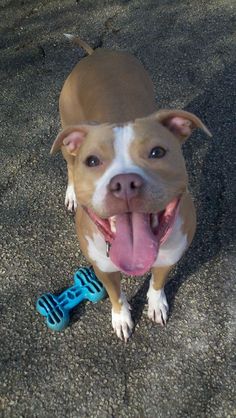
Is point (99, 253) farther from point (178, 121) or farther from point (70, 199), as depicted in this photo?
point (70, 199)

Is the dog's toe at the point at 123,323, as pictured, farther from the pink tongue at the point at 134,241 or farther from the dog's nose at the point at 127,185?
the dog's nose at the point at 127,185

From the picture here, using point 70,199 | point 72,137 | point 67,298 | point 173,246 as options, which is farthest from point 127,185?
point 70,199

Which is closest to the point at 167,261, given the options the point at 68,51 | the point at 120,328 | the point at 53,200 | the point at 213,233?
the point at 120,328

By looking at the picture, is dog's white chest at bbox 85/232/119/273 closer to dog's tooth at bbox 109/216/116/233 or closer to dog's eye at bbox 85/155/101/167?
dog's tooth at bbox 109/216/116/233

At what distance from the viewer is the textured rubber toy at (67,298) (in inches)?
145

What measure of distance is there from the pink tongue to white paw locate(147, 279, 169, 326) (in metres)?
0.97

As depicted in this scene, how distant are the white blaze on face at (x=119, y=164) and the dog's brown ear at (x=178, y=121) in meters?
0.23

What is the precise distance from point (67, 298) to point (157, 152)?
156 cm

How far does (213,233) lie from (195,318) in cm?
74

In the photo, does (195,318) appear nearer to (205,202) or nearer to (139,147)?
(205,202)

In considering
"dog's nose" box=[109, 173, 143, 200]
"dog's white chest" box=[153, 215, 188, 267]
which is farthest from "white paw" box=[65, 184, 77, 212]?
"dog's nose" box=[109, 173, 143, 200]

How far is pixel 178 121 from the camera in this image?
293 centimetres

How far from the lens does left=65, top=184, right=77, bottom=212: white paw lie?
14.1 ft

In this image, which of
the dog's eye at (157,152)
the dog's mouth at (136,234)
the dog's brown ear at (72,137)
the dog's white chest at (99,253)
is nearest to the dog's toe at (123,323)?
the dog's white chest at (99,253)
